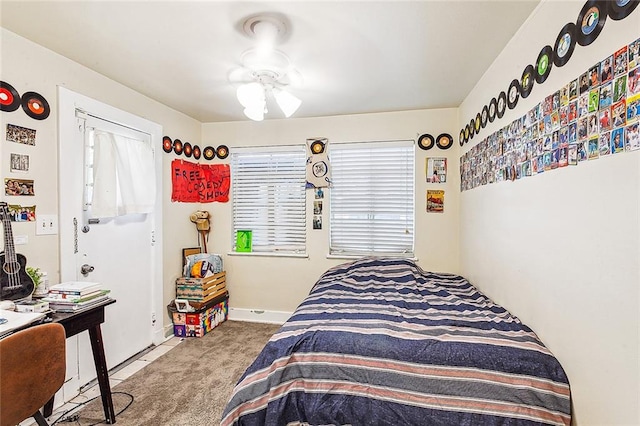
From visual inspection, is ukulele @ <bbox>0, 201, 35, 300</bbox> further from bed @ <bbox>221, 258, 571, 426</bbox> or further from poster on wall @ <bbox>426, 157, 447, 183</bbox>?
poster on wall @ <bbox>426, 157, 447, 183</bbox>

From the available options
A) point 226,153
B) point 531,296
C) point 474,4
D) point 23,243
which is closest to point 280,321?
point 226,153

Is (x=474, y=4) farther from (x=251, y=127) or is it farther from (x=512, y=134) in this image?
(x=251, y=127)

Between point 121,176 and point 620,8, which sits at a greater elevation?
point 620,8

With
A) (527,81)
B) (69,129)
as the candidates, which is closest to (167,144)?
(69,129)

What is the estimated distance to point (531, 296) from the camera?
172 centimetres

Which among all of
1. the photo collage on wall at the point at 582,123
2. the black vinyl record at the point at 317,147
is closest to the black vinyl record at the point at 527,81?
the photo collage on wall at the point at 582,123

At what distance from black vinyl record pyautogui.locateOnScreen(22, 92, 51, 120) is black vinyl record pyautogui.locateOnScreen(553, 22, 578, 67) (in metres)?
3.13

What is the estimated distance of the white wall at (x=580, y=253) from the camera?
1.05 meters

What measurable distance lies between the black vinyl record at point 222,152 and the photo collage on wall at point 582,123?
3.10 meters

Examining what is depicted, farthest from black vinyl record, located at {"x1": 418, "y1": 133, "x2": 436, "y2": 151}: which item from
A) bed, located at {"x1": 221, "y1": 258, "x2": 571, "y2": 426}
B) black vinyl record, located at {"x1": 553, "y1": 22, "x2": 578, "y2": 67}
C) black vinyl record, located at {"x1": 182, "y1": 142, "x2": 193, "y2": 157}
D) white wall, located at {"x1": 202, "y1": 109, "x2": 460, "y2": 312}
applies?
black vinyl record, located at {"x1": 182, "y1": 142, "x2": 193, "y2": 157}

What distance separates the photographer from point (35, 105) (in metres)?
2.08

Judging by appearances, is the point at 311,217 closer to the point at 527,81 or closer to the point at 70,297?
the point at 70,297

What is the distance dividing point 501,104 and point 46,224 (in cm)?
333

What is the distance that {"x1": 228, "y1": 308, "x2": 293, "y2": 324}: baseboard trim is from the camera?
12.5 ft
